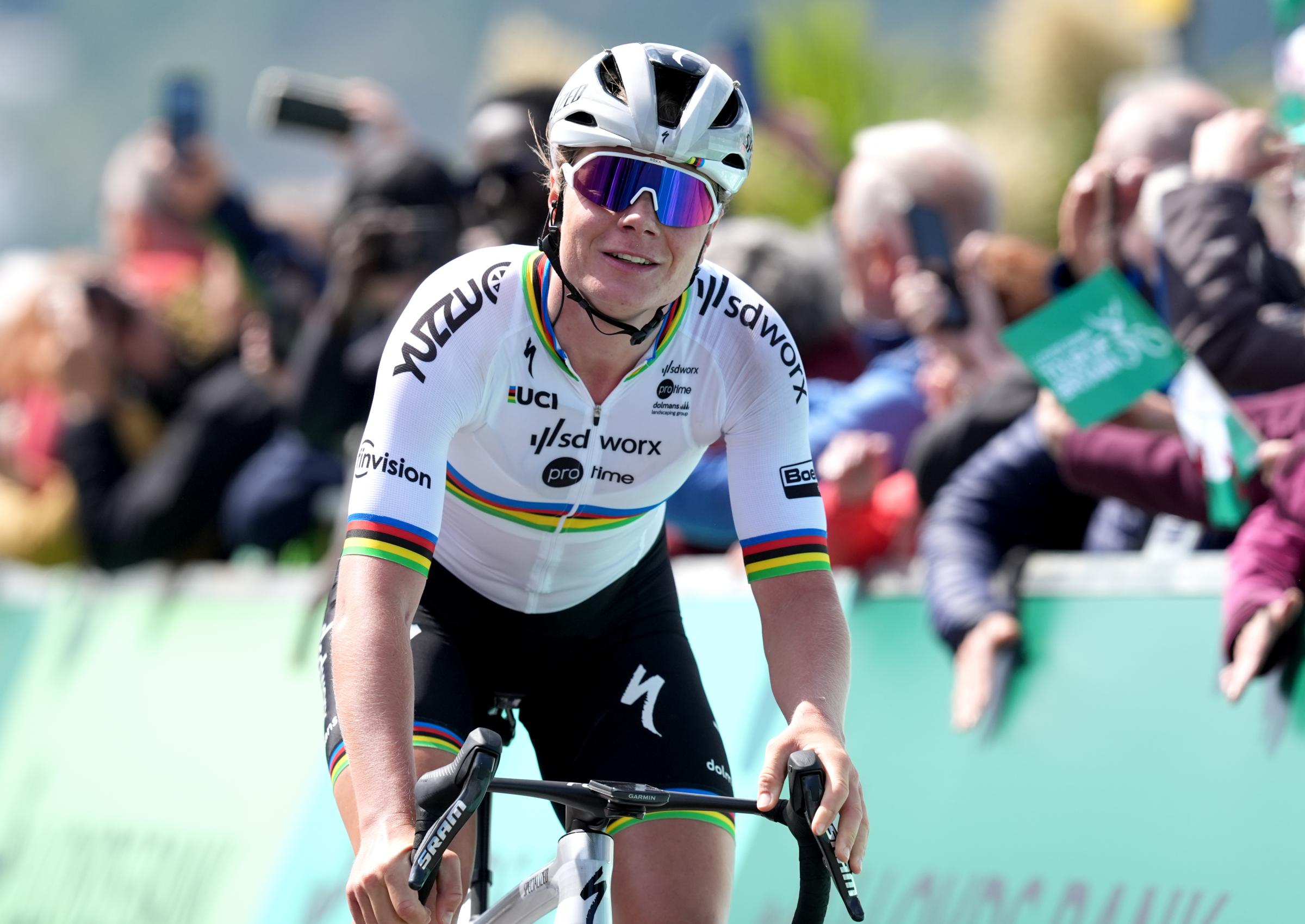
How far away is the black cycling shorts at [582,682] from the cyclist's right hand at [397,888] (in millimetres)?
550

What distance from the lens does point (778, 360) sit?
3.36m

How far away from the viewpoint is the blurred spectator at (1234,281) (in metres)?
4.41

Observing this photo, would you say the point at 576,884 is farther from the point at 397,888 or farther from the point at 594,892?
the point at 397,888

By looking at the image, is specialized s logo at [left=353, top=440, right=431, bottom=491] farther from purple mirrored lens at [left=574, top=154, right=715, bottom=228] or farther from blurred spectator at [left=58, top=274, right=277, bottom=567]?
blurred spectator at [left=58, top=274, right=277, bottom=567]

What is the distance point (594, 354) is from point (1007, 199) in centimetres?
1426

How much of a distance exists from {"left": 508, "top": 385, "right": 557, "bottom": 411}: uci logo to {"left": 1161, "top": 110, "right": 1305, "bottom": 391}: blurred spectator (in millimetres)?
2120

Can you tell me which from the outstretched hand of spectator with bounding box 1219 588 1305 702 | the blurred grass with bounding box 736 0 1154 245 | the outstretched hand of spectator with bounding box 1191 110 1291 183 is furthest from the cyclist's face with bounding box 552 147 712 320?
the blurred grass with bounding box 736 0 1154 245

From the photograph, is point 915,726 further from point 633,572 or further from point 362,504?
point 362,504

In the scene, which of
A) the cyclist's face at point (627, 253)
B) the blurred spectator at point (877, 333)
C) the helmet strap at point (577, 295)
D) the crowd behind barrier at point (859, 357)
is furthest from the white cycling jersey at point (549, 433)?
the blurred spectator at point (877, 333)

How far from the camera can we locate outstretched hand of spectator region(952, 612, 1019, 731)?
183 inches

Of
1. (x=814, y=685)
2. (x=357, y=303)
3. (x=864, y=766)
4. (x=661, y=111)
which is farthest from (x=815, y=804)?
(x=357, y=303)

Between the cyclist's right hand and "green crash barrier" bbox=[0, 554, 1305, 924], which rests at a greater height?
the cyclist's right hand

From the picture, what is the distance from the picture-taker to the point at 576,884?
2.87 m

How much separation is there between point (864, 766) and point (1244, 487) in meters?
1.39
